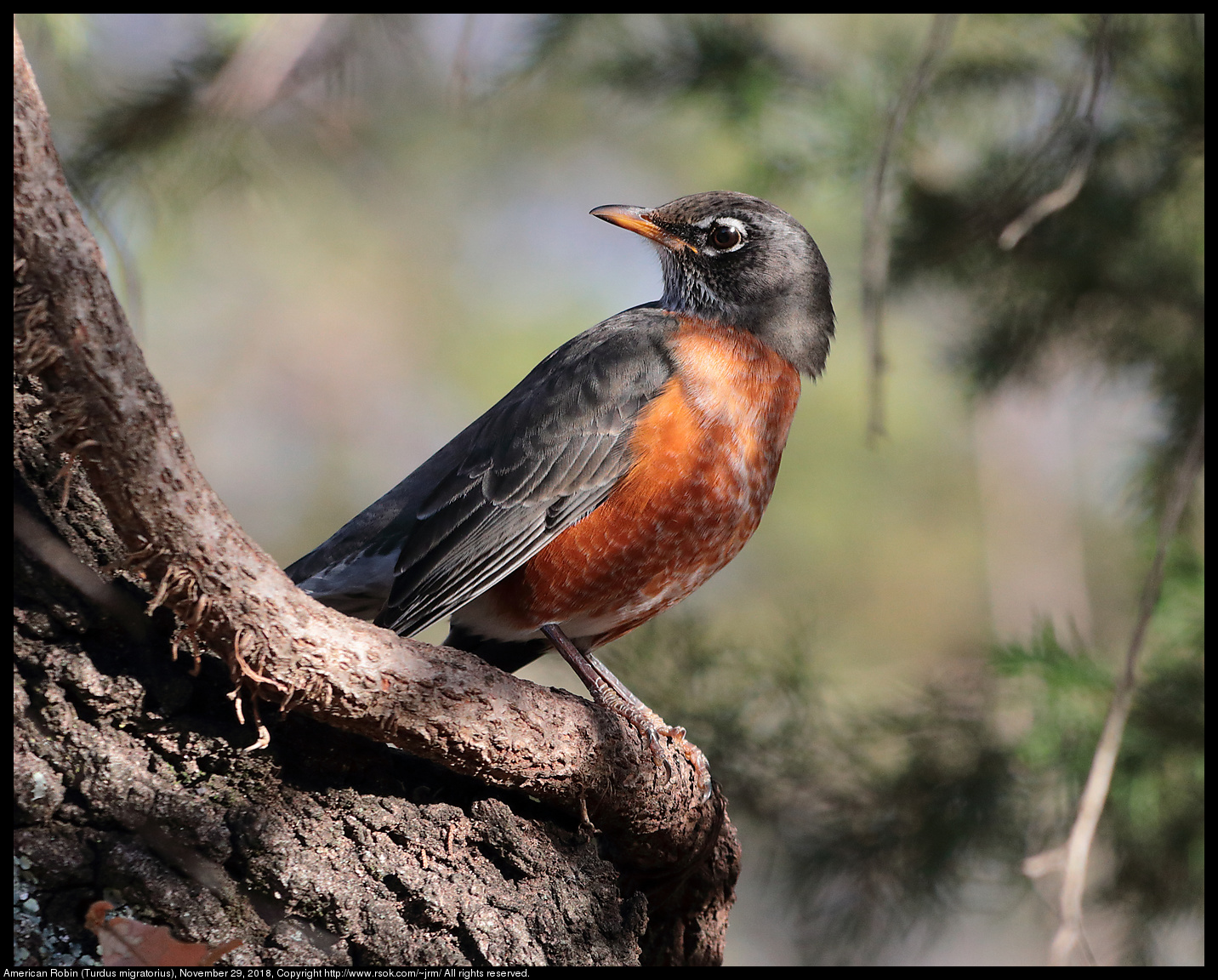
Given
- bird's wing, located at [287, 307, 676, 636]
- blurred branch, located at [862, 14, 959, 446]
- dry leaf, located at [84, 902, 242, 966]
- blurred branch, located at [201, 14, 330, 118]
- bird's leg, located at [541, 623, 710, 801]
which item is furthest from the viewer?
blurred branch, located at [201, 14, 330, 118]

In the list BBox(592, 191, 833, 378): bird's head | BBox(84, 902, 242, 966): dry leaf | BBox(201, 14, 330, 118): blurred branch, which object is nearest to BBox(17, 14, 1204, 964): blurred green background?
BBox(201, 14, 330, 118): blurred branch

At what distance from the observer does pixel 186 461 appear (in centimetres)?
166

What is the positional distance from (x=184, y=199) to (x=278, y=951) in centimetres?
287

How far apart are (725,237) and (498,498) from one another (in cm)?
133

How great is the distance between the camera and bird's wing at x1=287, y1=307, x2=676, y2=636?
2.80m

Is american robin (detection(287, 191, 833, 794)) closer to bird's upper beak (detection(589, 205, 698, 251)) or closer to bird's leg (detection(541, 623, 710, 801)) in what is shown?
bird's leg (detection(541, 623, 710, 801))

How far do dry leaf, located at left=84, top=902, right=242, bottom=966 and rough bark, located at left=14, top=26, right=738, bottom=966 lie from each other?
3 cm

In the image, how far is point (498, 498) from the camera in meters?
2.93

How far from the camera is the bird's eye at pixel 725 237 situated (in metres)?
3.57

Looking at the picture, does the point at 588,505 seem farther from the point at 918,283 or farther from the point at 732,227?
the point at 918,283

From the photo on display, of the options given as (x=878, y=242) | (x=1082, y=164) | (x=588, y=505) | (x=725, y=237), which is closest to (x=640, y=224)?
(x=725, y=237)

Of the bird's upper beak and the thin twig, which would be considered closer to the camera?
the thin twig

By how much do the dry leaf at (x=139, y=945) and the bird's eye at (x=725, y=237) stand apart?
8.65ft
